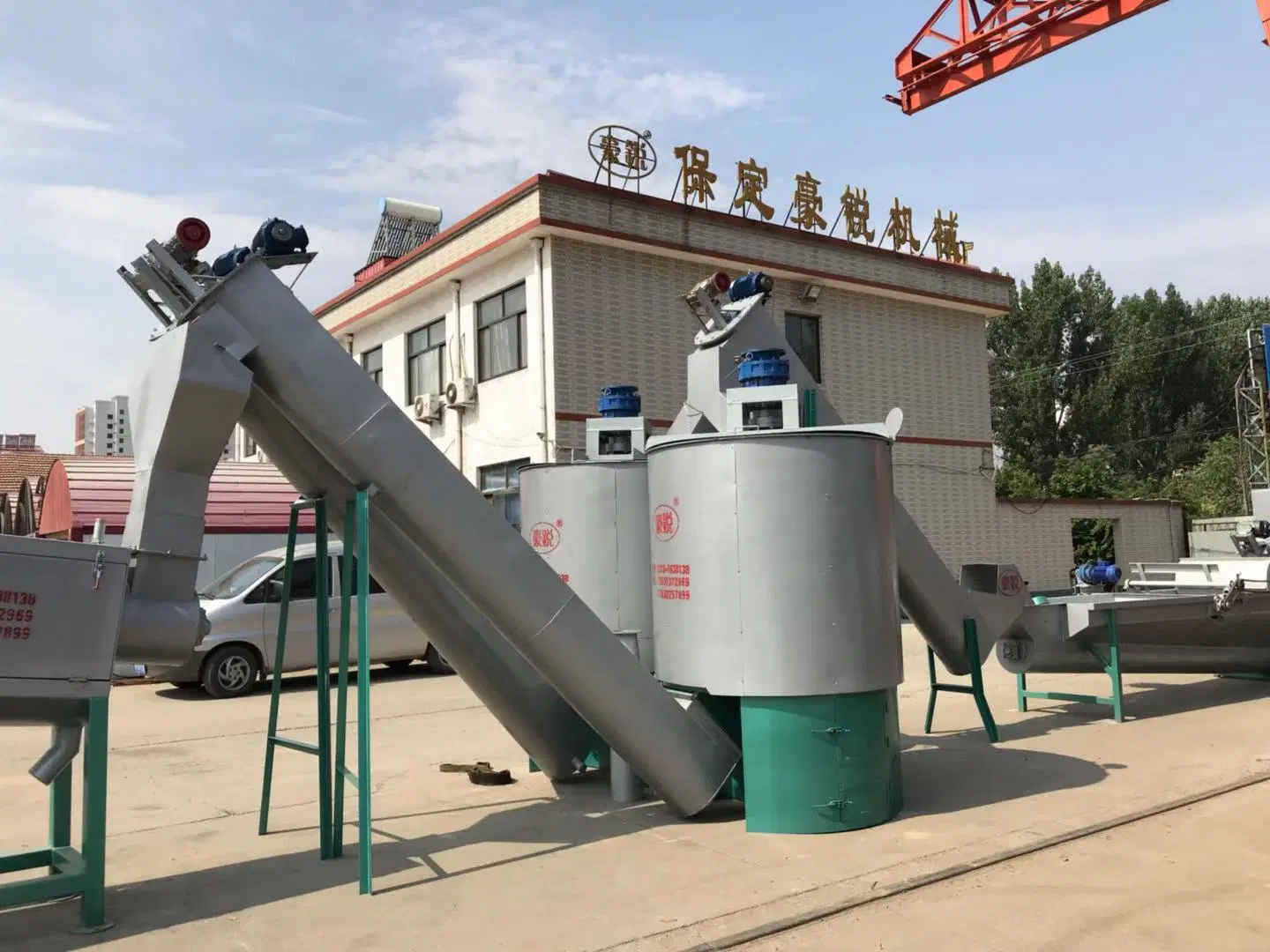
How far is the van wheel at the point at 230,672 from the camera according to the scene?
43.2 ft

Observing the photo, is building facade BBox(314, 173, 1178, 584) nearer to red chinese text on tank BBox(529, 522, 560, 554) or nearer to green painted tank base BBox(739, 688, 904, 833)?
red chinese text on tank BBox(529, 522, 560, 554)

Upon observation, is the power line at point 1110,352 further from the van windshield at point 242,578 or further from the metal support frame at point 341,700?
the metal support frame at point 341,700

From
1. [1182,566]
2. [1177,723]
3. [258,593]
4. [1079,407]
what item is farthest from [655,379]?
[1079,407]

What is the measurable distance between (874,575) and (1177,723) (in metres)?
5.01

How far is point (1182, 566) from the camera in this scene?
11.6 meters

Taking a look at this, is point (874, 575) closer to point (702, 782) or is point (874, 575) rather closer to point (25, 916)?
point (702, 782)

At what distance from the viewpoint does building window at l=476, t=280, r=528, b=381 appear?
1872cm

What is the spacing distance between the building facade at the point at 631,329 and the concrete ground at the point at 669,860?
8.58 m

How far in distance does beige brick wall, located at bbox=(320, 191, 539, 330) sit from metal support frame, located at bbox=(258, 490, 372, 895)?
11.9m

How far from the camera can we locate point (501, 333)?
19.2 metres

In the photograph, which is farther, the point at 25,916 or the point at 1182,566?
the point at 1182,566

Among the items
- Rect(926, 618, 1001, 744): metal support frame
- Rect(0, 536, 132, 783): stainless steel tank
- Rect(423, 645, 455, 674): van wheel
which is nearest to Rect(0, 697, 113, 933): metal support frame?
Rect(0, 536, 132, 783): stainless steel tank

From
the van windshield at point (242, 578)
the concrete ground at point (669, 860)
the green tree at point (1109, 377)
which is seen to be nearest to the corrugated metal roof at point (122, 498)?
the van windshield at point (242, 578)

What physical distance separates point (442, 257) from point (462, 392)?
275cm
